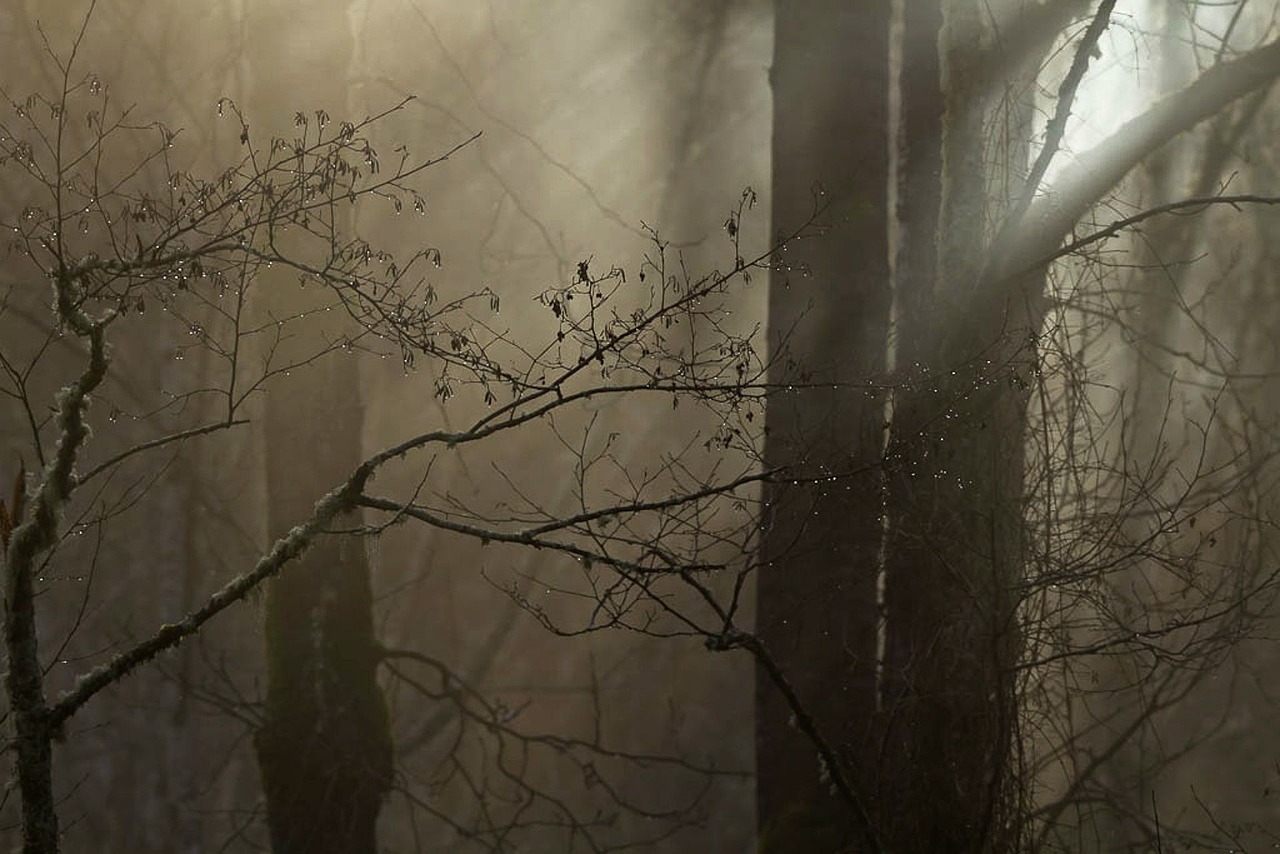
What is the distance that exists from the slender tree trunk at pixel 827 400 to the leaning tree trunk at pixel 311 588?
1.65 m

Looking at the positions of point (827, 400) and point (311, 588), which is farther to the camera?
point (311, 588)

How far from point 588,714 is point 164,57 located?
11.6 ft

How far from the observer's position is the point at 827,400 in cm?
495

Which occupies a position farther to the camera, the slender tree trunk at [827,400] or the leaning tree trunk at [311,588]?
the leaning tree trunk at [311,588]

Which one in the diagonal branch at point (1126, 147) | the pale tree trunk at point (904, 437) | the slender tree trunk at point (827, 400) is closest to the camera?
the pale tree trunk at point (904, 437)

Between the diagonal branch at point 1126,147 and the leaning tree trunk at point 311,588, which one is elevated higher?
the diagonal branch at point 1126,147

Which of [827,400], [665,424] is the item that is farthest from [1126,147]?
[665,424]

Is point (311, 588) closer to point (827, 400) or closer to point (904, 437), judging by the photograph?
point (827, 400)

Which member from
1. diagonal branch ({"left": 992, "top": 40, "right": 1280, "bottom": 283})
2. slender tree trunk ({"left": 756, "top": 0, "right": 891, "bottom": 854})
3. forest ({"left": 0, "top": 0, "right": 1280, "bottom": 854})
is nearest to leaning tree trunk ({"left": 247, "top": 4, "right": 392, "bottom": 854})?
forest ({"left": 0, "top": 0, "right": 1280, "bottom": 854})

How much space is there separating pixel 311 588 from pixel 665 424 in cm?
181

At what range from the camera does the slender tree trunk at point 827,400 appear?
4.91m

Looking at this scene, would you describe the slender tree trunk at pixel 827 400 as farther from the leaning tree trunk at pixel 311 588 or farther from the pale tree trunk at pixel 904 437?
the leaning tree trunk at pixel 311 588

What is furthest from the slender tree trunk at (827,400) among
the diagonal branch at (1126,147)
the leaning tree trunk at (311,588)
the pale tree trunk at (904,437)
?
the leaning tree trunk at (311,588)

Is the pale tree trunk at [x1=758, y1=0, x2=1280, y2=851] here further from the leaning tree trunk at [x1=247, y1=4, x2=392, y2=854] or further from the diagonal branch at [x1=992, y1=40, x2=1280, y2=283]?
the leaning tree trunk at [x1=247, y1=4, x2=392, y2=854]
